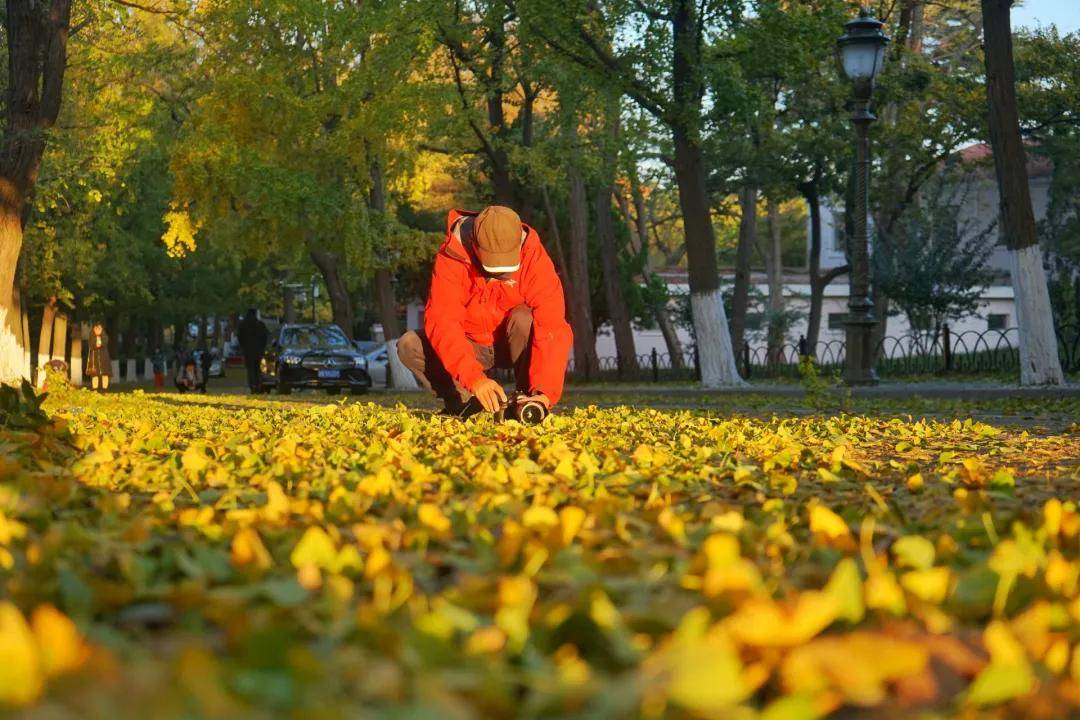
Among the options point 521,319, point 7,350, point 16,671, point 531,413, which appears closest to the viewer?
point 16,671

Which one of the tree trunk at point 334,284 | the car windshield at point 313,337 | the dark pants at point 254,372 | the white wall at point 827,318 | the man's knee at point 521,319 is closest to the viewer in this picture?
the man's knee at point 521,319

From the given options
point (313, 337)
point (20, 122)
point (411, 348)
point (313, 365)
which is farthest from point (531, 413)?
point (313, 337)

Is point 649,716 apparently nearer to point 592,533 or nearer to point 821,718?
point 821,718

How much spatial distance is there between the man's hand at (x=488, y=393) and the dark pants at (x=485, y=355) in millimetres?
434

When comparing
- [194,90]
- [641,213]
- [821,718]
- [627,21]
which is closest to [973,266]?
[627,21]

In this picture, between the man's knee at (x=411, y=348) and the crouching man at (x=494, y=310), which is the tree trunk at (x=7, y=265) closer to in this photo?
the man's knee at (x=411, y=348)

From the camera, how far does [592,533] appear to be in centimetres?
379

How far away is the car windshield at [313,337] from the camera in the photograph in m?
35.4

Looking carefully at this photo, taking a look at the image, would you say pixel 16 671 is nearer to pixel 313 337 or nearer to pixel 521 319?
pixel 521 319

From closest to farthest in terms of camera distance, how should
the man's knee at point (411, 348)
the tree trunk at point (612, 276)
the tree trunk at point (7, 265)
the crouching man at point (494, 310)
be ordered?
→ 1. the crouching man at point (494, 310)
2. the man's knee at point (411, 348)
3. the tree trunk at point (7, 265)
4. the tree trunk at point (612, 276)

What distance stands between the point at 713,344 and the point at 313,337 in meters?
13.3

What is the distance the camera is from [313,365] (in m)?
34.8

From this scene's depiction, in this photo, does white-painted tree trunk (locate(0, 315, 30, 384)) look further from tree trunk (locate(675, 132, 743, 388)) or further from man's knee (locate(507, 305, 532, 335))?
tree trunk (locate(675, 132, 743, 388))

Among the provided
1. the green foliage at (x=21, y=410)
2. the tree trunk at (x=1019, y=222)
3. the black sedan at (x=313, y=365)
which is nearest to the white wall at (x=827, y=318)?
the black sedan at (x=313, y=365)
